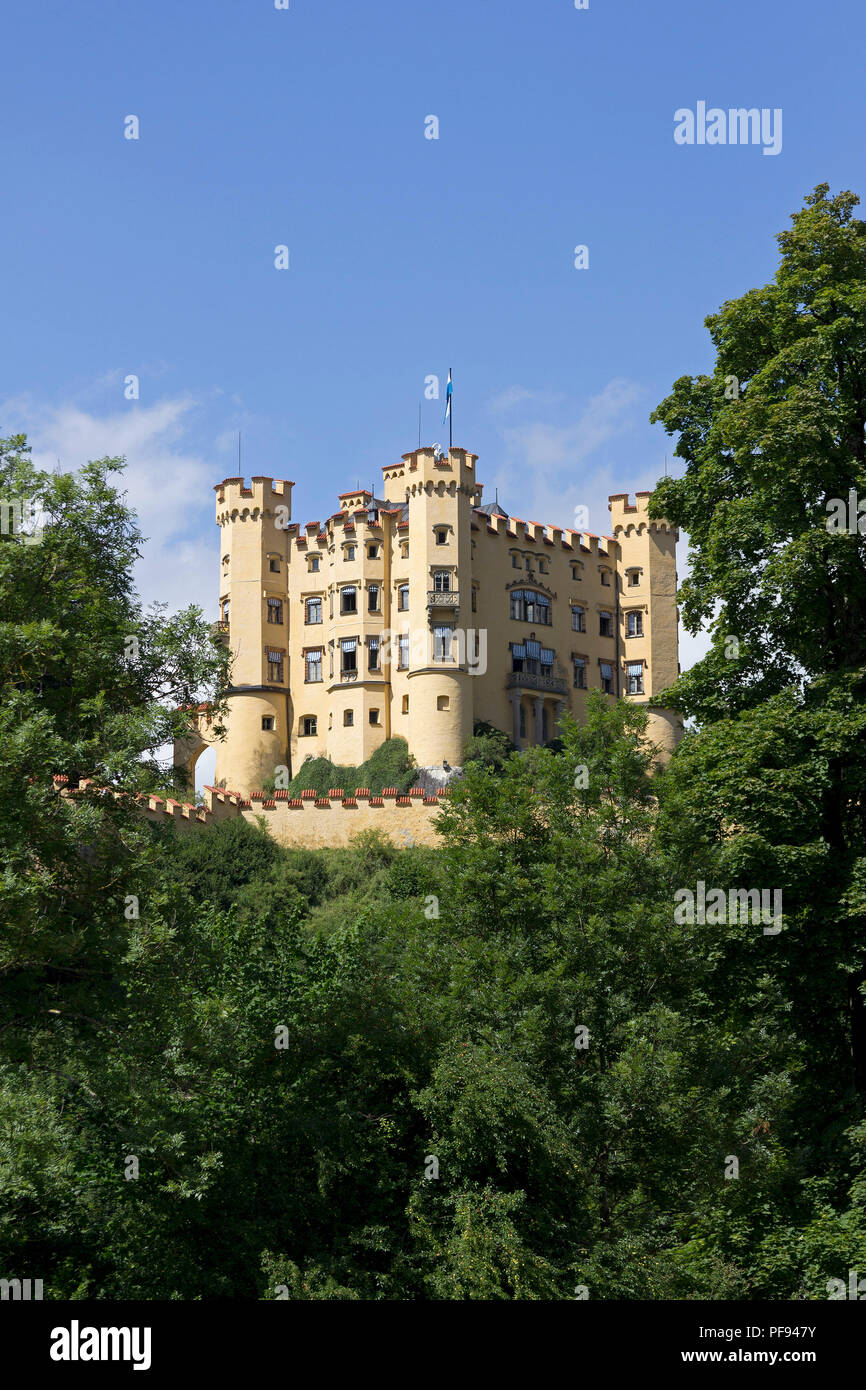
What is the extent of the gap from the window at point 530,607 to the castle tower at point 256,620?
11.1 metres


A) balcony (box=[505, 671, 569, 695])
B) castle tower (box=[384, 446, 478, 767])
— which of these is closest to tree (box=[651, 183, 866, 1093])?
castle tower (box=[384, 446, 478, 767])

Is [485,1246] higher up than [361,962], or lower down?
lower down

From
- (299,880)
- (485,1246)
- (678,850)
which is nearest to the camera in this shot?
(485,1246)

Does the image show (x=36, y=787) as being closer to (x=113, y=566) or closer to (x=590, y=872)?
(x=113, y=566)

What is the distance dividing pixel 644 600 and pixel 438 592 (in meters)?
13.9

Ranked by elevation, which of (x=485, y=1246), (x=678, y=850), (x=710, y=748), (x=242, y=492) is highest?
(x=242, y=492)

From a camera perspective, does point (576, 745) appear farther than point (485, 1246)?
Yes

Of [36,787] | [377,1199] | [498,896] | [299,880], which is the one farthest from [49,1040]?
[299,880]

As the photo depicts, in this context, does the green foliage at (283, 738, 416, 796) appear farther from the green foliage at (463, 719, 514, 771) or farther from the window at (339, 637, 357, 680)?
the window at (339, 637, 357, 680)

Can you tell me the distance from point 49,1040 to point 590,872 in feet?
31.9

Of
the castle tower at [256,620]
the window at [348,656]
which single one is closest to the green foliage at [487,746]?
the window at [348,656]

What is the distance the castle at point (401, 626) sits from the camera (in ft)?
224

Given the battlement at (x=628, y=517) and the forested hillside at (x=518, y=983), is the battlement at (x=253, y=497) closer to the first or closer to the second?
the battlement at (x=628, y=517)

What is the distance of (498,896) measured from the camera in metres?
25.3
